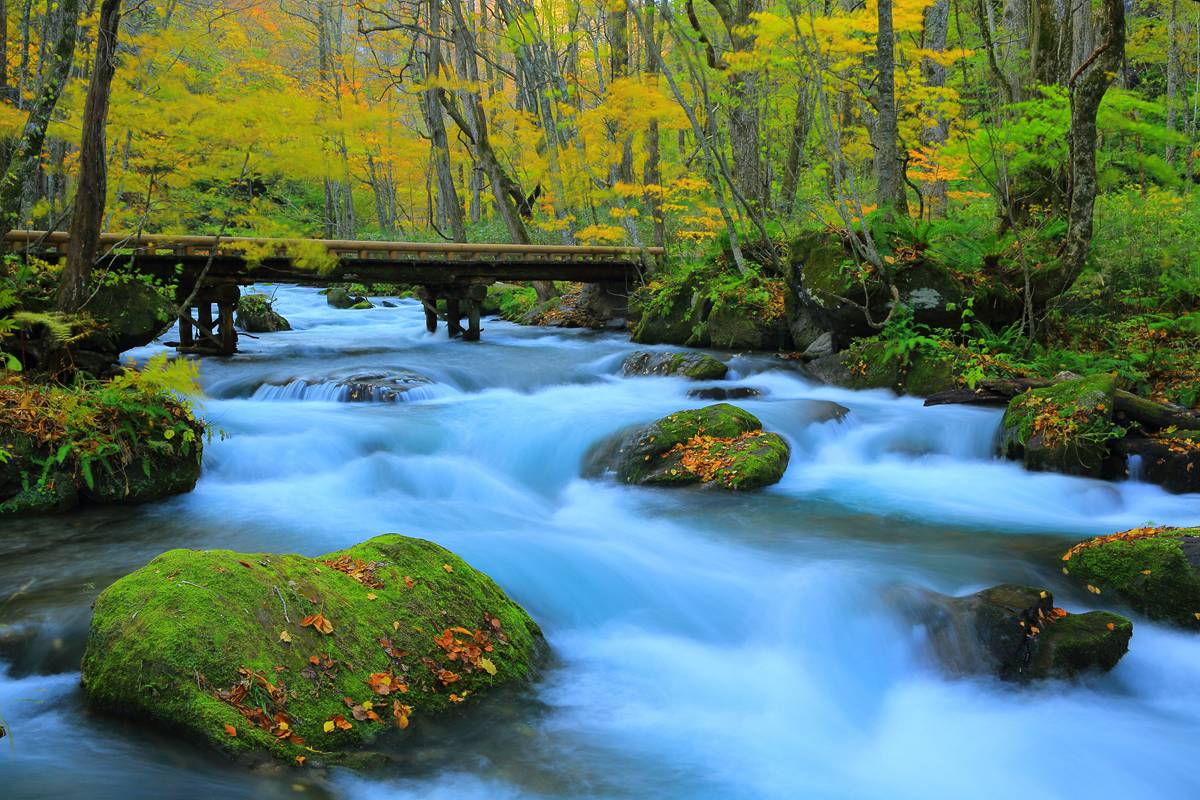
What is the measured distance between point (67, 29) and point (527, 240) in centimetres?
1310

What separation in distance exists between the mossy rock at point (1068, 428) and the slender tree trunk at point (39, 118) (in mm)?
9984

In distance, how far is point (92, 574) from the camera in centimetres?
546

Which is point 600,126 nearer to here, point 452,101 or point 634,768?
point 452,101

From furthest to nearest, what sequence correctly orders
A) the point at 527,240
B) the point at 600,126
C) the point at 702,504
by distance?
1. the point at 527,240
2. the point at 600,126
3. the point at 702,504

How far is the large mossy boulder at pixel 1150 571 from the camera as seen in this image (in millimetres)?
5082

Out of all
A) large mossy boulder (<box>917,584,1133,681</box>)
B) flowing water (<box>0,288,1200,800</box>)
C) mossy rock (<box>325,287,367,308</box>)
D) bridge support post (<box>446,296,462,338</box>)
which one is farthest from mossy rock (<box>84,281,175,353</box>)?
mossy rock (<box>325,287,367,308</box>)

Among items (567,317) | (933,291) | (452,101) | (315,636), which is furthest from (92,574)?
(452,101)

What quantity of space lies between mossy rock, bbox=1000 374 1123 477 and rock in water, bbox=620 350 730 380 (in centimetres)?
478

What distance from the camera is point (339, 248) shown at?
14.8 meters

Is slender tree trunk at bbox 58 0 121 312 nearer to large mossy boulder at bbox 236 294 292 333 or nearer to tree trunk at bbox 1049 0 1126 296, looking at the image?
tree trunk at bbox 1049 0 1126 296

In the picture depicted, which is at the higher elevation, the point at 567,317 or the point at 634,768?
the point at 567,317

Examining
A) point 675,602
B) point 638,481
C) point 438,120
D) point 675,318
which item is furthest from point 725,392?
point 438,120

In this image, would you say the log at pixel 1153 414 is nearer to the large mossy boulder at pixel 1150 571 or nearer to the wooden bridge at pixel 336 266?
the large mossy boulder at pixel 1150 571

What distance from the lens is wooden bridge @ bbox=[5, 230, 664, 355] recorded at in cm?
1299
